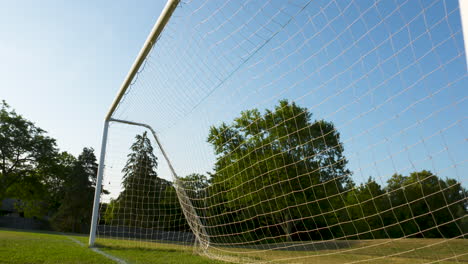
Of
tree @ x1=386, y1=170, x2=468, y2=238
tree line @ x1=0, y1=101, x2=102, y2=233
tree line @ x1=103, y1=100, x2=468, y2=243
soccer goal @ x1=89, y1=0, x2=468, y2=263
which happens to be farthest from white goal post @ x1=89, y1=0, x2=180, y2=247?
tree line @ x1=0, y1=101, x2=102, y2=233

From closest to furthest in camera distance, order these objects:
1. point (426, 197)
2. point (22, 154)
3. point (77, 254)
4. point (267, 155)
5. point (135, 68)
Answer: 1. point (426, 197)
2. point (77, 254)
3. point (135, 68)
4. point (267, 155)
5. point (22, 154)

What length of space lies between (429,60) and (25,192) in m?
30.6

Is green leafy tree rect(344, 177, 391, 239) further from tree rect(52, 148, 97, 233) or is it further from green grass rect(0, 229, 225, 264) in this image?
tree rect(52, 148, 97, 233)

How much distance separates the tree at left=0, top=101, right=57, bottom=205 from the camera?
2480cm

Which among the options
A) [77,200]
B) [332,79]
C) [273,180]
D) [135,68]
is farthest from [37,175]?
[332,79]

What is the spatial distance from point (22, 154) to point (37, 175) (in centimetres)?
208

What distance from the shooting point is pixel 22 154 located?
2566 cm

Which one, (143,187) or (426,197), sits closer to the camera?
(426,197)

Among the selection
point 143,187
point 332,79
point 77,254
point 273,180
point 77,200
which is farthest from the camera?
point 77,200

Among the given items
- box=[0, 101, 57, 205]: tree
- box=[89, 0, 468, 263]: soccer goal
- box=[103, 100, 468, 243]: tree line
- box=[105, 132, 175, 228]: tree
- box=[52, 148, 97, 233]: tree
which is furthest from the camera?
box=[52, 148, 97, 233]: tree

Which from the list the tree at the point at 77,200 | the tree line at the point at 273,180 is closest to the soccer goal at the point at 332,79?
the tree line at the point at 273,180

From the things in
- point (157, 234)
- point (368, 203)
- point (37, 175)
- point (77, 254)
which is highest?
point (37, 175)

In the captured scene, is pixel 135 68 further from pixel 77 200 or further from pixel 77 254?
pixel 77 200

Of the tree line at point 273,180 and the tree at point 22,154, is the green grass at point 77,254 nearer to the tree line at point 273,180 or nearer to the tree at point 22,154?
the tree line at point 273,180
